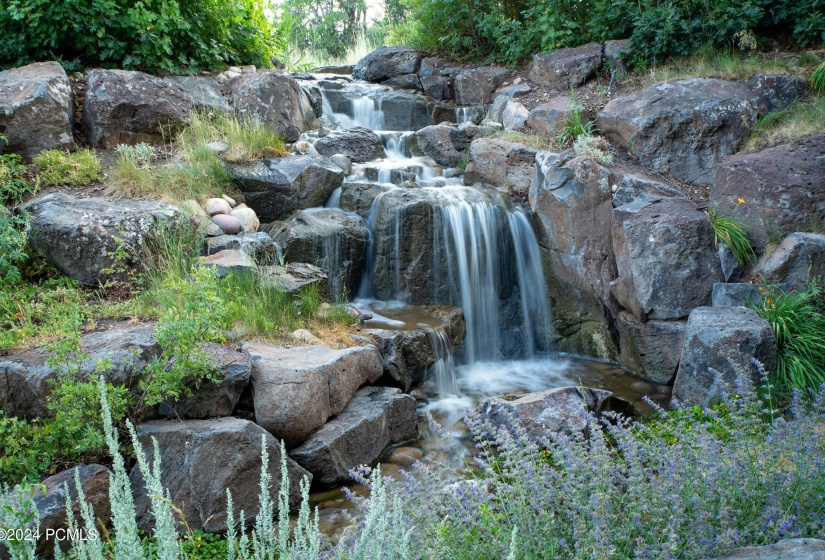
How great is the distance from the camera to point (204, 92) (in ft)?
30.2

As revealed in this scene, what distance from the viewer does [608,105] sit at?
30.3ft

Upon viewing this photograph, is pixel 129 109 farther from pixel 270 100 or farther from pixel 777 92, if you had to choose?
pixel 777 92

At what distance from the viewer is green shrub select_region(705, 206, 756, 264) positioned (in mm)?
6805

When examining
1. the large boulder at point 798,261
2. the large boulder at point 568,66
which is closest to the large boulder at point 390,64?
the large boulder at point 568,66

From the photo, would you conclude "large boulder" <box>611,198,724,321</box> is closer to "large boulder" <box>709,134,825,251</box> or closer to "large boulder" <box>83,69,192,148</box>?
"large boulder" <box>709,134,825,251</box>

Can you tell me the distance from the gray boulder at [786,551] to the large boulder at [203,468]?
273 centimetres

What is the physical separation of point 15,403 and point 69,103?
499 cm

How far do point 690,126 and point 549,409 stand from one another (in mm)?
4954

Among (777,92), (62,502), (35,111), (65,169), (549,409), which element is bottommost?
(549,409)

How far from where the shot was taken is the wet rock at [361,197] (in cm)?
838

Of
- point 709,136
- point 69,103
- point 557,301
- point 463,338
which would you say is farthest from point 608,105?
point 69,103

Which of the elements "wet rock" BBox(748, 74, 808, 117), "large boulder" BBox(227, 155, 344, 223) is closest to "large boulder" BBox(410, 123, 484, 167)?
"large boulder" BBox(227, 155, 344, 223)

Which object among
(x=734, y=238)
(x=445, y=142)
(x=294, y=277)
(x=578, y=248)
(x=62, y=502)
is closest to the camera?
(x=62, y=502)

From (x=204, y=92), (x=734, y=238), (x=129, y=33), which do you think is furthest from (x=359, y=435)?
(x=129, y=33)
